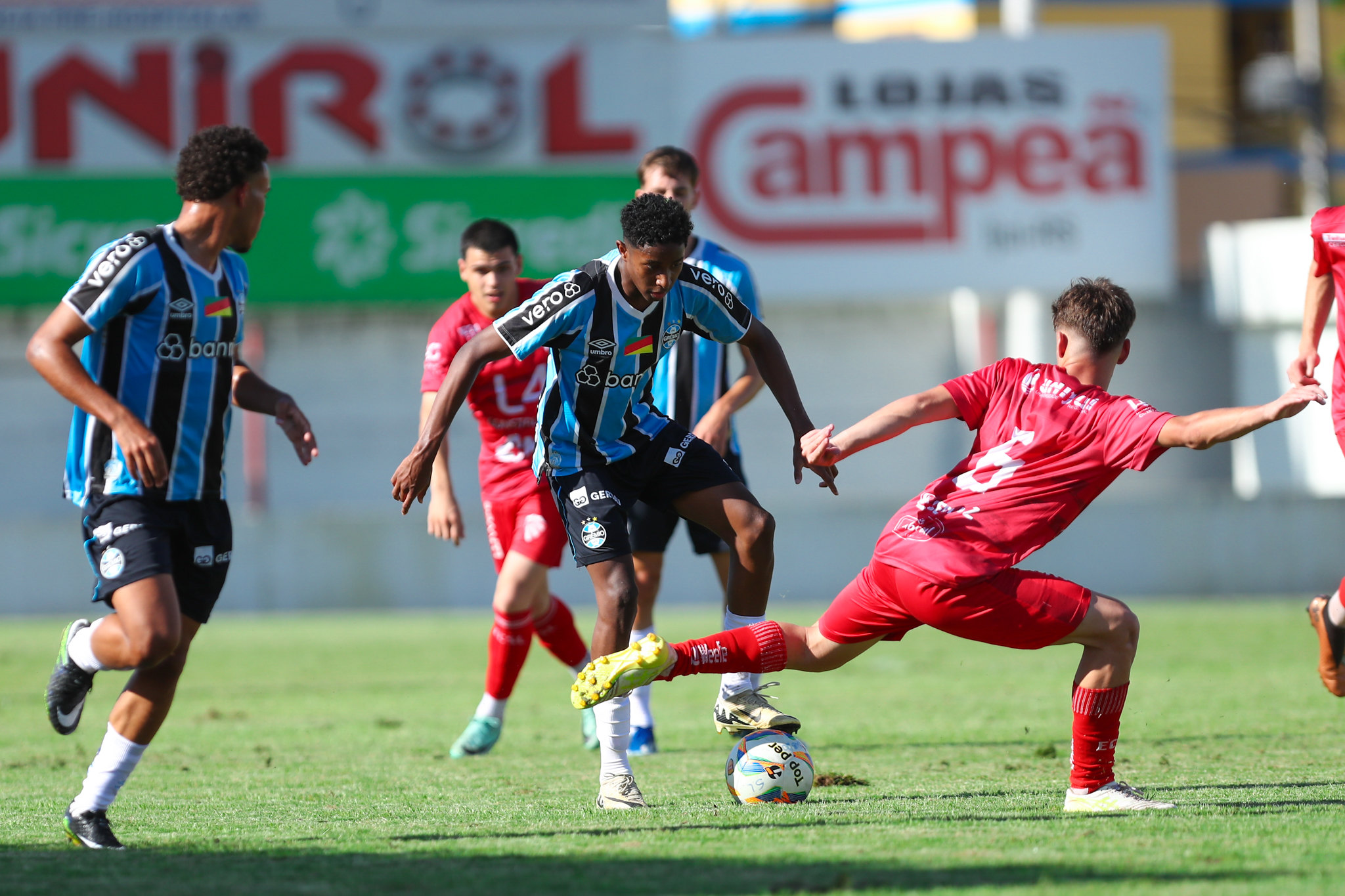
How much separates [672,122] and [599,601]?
14605mm

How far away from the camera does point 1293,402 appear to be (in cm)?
459

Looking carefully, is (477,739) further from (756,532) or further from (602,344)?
(602,344)

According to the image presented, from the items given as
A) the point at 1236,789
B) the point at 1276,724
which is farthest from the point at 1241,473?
the point at 1236,789

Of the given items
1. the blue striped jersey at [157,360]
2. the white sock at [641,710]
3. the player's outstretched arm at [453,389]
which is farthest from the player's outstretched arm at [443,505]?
the blue striped jersey at [157,360]

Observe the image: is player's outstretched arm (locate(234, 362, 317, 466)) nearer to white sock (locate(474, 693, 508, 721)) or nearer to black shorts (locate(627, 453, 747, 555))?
white sock (locate(474, 693, 508, 721))

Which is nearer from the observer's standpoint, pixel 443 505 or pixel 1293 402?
pixel 1293 402

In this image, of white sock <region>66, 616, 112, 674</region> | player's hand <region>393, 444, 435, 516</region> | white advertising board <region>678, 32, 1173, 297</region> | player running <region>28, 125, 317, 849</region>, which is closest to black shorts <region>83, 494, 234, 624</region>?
player running <region>28, 125, 317, 849</region>

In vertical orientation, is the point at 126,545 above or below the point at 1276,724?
above

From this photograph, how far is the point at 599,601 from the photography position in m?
5.66

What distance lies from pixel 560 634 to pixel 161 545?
3127 millimetres

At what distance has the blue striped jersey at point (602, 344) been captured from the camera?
5461 millimetres

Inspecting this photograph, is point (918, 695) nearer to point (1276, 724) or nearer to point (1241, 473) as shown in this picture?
point (1276, 724)

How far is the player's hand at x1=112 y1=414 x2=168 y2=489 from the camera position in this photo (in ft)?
14.9

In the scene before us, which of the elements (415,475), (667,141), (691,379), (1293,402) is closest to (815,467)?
(415,475)
